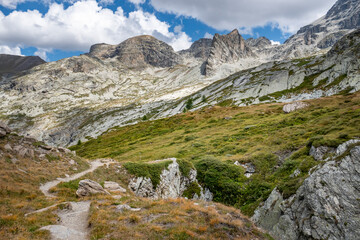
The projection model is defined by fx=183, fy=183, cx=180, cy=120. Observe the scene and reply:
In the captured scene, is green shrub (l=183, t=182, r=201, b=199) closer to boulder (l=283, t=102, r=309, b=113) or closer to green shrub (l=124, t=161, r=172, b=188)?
green shrub (l=124, t=161, r=172, b=188)

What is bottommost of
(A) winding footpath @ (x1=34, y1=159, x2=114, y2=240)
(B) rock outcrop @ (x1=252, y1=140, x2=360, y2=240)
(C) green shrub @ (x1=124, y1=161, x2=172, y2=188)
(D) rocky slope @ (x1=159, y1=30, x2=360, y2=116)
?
(A) winding footpath @ (x1=34, y1=159, x2=114, y2=240)

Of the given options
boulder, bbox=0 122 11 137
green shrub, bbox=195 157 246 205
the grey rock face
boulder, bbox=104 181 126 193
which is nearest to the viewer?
the grey rock face

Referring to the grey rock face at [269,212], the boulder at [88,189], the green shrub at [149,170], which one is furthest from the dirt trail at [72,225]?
the grey rock face at [269,212]

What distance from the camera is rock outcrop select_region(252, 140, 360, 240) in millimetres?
10945

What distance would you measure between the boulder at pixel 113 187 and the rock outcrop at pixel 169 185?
2198 millimetres

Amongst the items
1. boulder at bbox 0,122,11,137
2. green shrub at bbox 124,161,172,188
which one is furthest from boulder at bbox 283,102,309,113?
boulder at bbox 0,122,11,137

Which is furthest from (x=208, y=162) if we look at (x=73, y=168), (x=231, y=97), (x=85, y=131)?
(x=85, y=131)

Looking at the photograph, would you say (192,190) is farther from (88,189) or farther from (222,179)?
(88,189)

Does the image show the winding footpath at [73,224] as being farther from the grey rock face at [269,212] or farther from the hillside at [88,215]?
the grey rock face at [269,212]

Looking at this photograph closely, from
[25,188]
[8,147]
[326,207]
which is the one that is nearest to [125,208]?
[25,188]

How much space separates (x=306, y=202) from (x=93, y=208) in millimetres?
15623

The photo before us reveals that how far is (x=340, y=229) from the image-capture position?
10758 mm

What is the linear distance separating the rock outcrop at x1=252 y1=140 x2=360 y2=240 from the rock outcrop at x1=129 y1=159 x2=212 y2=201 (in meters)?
12.3

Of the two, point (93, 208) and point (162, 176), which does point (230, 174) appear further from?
point (93, 208)
